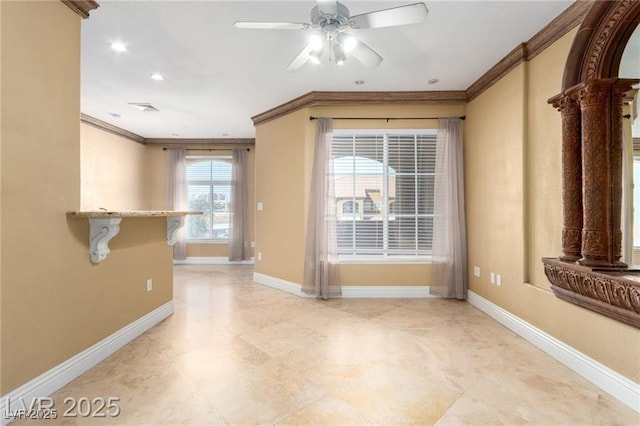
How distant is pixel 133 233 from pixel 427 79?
3630 millimetres

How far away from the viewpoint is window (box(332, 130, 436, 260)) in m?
4.04

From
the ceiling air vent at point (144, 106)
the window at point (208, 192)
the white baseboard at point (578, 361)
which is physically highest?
the ceiling air vent at point (144, 106)

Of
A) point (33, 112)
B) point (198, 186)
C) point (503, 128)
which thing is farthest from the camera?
point (198, 186)

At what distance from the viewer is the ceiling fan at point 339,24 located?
1.73 meters

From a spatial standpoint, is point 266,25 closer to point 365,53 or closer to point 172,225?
point 365,53

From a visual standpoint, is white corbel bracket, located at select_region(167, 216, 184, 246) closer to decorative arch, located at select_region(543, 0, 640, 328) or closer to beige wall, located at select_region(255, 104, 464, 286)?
beige wall, located at select_region(255, 104, 464, 286)

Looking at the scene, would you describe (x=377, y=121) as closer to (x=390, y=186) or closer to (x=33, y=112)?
(x=390, y=186)

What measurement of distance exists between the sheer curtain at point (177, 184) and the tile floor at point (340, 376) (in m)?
3.55

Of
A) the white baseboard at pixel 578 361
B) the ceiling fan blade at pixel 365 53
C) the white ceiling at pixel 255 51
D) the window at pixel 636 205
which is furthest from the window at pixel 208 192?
the window at pixel 636 205

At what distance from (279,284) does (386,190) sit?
215 centimetres

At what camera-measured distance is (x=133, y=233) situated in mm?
2699

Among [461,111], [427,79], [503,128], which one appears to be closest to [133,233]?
[427,79]

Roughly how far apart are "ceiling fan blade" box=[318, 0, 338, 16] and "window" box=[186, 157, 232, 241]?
17.2 feet

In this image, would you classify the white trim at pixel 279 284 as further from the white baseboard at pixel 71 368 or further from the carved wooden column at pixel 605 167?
the carved wooden column at pixel 605 167
